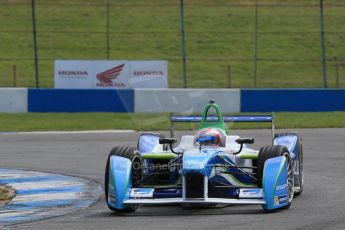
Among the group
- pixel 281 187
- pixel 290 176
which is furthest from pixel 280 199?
pixel 290 176

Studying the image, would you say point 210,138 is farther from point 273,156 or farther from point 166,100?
point 166,100

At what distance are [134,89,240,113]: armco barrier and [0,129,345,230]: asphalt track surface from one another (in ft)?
13.0

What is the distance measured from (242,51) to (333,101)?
533 inches

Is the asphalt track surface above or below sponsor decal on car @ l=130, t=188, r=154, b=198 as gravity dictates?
below

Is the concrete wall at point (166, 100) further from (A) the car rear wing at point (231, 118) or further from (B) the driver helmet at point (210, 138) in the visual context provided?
(B) the driver helmet at point (210, 138)

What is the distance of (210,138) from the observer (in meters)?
12.2

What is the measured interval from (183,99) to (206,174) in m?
16.6

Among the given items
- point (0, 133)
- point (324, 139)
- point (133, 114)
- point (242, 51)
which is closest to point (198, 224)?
point (324, 139)

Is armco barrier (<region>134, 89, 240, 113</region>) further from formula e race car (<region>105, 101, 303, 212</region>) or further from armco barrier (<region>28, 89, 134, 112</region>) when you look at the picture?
formula e race car (<region>105, 101, 303, 212</region>)

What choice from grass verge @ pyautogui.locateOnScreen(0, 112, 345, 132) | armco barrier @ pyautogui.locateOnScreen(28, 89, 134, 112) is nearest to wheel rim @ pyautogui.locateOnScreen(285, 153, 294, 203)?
grass verge @ pyautogui.locateOnScreen(0, 112, 345, 132)

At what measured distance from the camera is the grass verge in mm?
24156

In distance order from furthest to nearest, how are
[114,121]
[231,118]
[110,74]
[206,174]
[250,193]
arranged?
[110,74]
[114,121]
[231,118]
[250,193]
[206,174]

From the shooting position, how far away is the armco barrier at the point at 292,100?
27.0 m

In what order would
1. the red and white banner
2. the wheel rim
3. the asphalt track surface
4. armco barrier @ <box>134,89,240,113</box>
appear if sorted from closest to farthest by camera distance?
the asphalt track surface < the wheel rim < armco barrier @ <box>134,89,240,113</box> < the red and white banner
